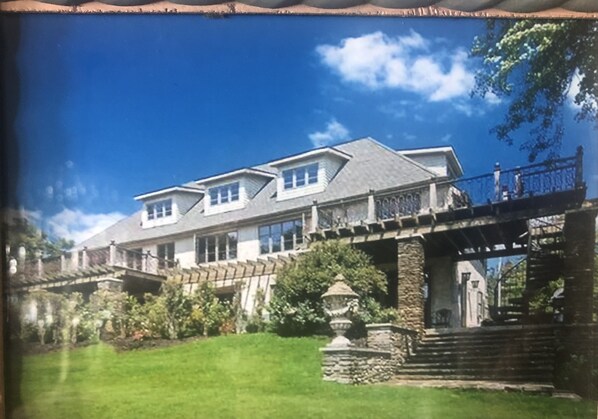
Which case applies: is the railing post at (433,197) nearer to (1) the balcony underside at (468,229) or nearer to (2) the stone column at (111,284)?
(1) the balcony underside at (468,229)

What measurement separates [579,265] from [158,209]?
3106 mm

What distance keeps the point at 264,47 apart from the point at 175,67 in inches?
25.2

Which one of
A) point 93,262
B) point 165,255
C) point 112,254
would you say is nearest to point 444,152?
point 165,255

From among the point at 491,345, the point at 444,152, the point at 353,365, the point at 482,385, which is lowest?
the point at 482,385

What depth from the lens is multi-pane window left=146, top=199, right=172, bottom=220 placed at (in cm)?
565

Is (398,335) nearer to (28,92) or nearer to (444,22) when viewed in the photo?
(444,22)

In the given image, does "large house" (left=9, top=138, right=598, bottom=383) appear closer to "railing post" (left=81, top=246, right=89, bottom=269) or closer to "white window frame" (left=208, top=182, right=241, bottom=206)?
"white window frame" (left=208, top=182, right=241, bottom=206)

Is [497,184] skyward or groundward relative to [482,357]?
skyward

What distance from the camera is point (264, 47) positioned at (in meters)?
5.55

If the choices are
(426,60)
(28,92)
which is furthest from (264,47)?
(28,92)

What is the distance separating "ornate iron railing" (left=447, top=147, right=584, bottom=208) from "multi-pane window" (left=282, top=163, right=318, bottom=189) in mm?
1006

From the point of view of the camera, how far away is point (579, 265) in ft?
19.2

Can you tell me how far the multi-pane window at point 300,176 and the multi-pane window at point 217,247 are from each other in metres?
0.57

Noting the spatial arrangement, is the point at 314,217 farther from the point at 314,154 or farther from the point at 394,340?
the point at 394,340
